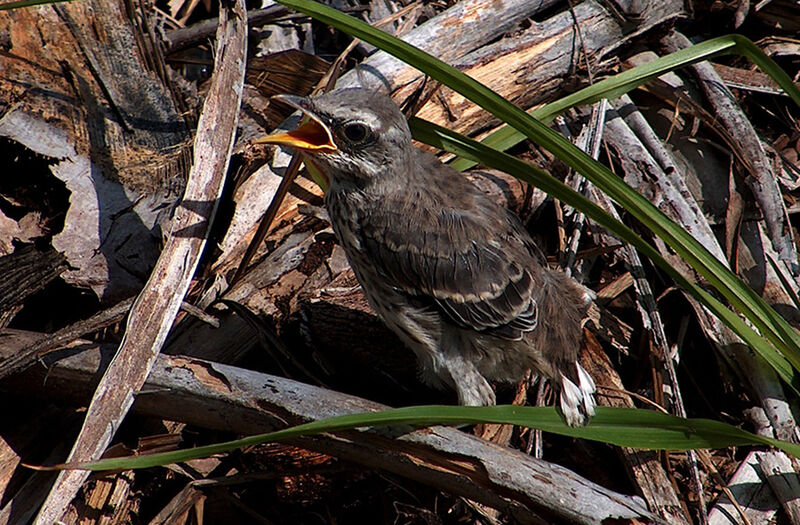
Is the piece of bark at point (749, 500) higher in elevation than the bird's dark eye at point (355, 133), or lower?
lower

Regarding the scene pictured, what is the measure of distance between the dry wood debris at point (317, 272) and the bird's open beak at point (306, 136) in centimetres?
23

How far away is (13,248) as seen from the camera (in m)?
2.94

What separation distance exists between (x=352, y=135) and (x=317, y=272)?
0.75 metres

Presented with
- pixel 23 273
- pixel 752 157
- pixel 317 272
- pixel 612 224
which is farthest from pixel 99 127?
pixel 752 157

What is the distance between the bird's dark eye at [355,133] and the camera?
264 cm

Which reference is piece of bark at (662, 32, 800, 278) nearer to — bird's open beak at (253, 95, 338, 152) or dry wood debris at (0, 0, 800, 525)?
dry wood debris at (0, 0, 800, 525)

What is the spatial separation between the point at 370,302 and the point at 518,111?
951 millimetres

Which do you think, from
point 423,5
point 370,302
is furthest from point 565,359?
point 423,5

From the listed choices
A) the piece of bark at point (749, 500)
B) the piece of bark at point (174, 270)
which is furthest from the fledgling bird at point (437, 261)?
the piece of bark at point (749, 500)

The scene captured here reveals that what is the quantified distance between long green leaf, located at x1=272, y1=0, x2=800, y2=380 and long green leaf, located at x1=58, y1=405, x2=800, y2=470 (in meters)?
0.43

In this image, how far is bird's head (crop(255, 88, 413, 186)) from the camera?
2.61m

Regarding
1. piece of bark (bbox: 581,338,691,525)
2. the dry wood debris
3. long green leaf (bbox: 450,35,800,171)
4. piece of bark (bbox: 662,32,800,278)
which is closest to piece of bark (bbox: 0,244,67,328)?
the dry wood debris

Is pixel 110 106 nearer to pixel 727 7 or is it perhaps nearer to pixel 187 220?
pixel 187 220

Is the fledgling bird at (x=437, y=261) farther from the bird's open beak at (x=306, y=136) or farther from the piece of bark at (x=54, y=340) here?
the piece of bark at (x=54, y=340)
